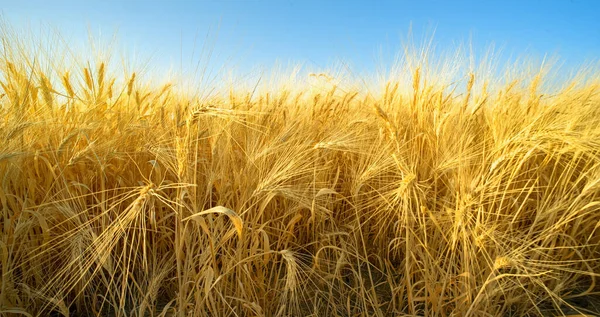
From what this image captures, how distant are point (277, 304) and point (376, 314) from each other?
0.37 meters

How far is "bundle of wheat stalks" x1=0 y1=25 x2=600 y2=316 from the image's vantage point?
1.30m

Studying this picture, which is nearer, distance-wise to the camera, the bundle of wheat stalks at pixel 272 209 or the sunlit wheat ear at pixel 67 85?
the bundle of wheat stalks at pixel 272 209

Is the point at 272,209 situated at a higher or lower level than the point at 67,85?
lower

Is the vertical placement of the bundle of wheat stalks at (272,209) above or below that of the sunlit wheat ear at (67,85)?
below

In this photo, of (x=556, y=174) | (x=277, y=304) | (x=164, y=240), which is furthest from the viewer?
(x=556, y=174)

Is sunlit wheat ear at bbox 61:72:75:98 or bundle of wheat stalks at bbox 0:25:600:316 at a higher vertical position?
sunlit wheat ear at bbox 61:72:75:98

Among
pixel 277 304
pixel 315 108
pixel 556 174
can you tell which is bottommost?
pixel 277 304

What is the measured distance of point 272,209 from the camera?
167 cm

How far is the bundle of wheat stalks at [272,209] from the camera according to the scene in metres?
1.30

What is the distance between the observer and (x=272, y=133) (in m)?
1.80

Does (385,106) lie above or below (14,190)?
above

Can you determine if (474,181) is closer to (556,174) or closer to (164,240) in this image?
(556,174)

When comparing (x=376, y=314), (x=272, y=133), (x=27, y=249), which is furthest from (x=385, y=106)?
(x=27, y=249)

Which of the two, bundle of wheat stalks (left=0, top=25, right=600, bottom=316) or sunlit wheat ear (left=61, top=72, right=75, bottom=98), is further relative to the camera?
sunlit wheat ear (left=61, top=72, right=75, bottom=98)
